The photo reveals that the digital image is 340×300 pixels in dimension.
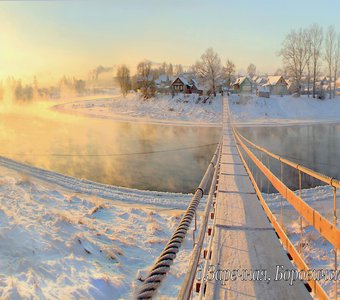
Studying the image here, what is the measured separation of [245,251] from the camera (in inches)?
162

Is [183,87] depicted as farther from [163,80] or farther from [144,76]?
[163,80]

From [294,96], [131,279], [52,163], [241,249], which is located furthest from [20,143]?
[294,96]

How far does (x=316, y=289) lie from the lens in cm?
307

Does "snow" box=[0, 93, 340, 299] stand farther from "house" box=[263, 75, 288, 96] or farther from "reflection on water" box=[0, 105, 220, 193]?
"house" box=[263, 75, 288, 96]

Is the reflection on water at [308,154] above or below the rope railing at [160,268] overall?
below

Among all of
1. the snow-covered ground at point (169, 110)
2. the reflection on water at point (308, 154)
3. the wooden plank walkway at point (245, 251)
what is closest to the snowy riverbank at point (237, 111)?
the snow-covered ground at point (169, 110)

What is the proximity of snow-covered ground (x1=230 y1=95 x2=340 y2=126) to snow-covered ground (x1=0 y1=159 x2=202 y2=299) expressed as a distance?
3668 cm

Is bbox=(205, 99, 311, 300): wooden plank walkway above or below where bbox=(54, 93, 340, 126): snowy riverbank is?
below

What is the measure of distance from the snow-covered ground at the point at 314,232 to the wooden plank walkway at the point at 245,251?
0.70m

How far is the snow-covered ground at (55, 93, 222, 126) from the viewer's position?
158 ft

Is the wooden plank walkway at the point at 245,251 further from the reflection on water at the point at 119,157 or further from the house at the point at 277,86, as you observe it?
the house at the point at 277,86

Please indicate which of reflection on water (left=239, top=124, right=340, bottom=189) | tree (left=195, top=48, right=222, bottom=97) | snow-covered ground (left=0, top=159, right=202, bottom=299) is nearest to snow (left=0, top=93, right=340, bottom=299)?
snow-covered ground (left=0, top=159, right=202, bottom=299)

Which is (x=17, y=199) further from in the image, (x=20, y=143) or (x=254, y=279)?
(x=20, y=143)

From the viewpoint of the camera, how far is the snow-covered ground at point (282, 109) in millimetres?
47688
